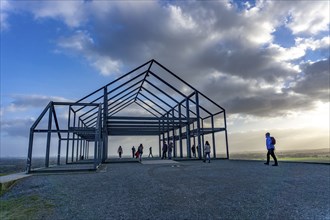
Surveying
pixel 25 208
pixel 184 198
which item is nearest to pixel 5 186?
pixel 25 208

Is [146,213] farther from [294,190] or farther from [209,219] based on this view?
[294,190]

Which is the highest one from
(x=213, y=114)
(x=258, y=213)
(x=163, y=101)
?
(x=163, y=101)

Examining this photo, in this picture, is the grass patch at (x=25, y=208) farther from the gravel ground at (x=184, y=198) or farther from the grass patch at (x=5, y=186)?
the grass patch at (x=5, y=186)

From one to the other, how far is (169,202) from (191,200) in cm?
57

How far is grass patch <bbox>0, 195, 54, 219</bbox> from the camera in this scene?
14.9 ft

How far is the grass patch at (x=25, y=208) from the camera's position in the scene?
14.9 ft

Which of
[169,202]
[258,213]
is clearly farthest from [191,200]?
[258,213]

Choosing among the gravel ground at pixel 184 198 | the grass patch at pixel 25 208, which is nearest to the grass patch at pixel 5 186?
Answer: the gravel ground at pixel 184 198

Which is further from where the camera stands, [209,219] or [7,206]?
[7,206]

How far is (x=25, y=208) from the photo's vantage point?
4.94m

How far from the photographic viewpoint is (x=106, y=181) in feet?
25.6

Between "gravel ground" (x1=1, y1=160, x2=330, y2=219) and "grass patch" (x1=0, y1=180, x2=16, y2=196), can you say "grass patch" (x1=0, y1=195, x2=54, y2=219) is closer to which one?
"gravel ground" (x1=1, y1=160, x2=330, y2=219)

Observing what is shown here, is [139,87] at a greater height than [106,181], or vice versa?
[139,87]

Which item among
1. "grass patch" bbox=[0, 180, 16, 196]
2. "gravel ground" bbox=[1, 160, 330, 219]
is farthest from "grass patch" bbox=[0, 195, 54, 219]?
"grass patch" bbox=[0, 180, 16, 196]
